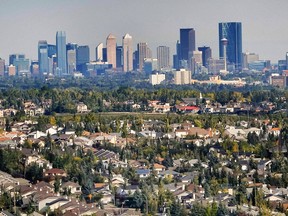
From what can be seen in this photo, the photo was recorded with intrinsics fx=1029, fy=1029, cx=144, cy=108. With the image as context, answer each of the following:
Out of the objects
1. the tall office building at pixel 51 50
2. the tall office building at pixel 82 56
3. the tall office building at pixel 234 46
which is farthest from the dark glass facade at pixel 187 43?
the tall office building at pixel 51 50

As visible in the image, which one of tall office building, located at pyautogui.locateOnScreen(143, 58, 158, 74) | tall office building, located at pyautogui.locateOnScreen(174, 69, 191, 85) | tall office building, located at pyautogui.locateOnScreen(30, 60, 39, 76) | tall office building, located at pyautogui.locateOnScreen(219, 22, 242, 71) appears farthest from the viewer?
tall office building, located at pyautogui.locateOnScreen(30, 60, 39, 76)

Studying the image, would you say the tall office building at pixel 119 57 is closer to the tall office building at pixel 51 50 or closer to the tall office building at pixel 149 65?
the tall office building at pixel 149 65

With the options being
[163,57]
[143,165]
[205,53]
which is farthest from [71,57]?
[143,165]

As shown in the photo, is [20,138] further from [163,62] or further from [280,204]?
[163,62]

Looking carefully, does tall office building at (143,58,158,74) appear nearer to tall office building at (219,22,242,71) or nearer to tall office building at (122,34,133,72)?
tall office building at (122,34,133,72)

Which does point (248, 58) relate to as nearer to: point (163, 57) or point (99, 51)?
point (163, 57)

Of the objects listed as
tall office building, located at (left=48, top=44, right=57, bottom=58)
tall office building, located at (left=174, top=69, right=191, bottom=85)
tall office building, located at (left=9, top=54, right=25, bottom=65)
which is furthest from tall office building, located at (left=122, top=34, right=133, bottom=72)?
tall office building, located at (left=174, top=69, right=191, bottom=85)
